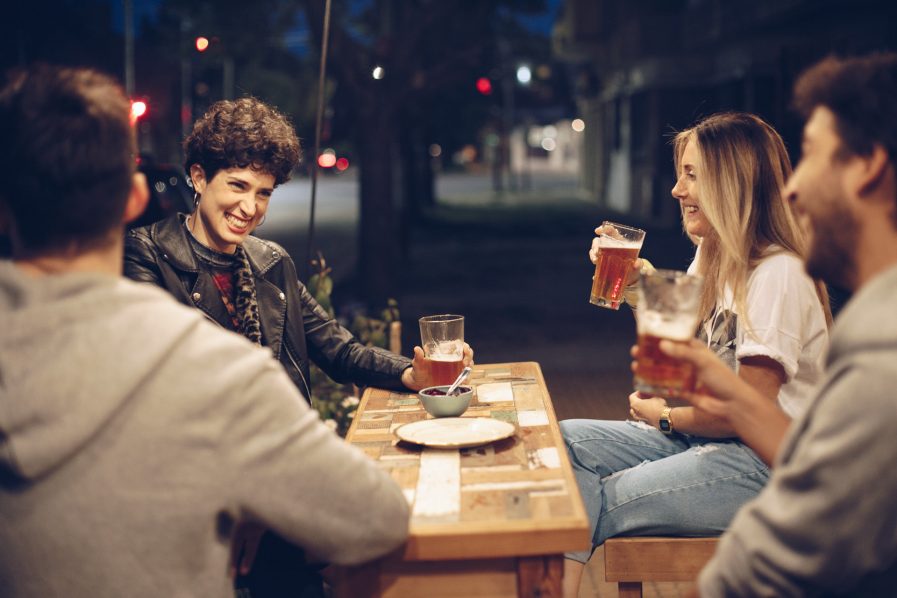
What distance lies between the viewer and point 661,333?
7.23 feet

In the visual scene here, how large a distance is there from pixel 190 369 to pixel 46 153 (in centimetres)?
46

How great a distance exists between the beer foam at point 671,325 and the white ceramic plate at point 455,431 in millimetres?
592

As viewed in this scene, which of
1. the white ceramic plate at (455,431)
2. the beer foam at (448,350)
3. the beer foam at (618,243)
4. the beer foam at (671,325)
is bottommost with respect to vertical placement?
the white ceramic plate at (455,431)

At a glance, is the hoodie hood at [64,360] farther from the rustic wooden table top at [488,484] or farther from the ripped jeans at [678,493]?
the ripped jeans at [678,493]

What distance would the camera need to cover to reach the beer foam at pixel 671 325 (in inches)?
86.0

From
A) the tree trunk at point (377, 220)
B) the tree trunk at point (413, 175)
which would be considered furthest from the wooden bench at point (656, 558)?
the tree trunk at point (413, 175)

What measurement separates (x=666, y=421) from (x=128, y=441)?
2.02m

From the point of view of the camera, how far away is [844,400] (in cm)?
155

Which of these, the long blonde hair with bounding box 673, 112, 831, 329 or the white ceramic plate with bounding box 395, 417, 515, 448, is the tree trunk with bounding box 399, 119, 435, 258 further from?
the white ceramic plate with bounding box 395, 417, 515, 448

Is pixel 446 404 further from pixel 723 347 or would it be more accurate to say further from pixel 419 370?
pixel 723 347

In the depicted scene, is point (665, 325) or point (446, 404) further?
point (446, 404)

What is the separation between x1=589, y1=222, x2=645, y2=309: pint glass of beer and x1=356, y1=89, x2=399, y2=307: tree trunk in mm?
8435

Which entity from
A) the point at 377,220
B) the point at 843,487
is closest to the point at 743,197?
the point at 843,487

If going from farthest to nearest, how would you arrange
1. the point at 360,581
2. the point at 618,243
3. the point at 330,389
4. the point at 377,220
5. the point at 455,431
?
the point at 377,220, the point at 330,389, the point at 618,243, the point at 455,431, the point at 360,581
